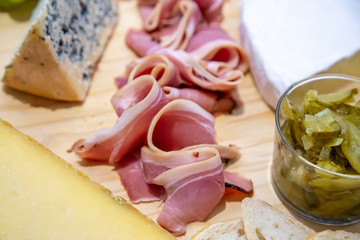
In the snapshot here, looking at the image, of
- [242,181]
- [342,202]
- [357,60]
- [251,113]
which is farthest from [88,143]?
[357,60]

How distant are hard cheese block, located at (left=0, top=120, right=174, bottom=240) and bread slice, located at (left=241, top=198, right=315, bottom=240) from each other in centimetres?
29

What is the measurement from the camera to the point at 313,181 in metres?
1.52

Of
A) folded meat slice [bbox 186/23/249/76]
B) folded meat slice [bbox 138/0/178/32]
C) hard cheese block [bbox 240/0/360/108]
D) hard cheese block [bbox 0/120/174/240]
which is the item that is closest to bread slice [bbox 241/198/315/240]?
hard cheese block [bbox 0/120/174/240]

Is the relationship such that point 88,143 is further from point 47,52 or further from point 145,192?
point 47,52

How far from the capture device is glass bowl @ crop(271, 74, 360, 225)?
4.90 ft

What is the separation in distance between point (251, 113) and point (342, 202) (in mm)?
673

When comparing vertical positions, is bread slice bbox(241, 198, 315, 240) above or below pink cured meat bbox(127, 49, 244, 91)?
below

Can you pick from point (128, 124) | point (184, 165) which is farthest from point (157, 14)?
point (184, 165)

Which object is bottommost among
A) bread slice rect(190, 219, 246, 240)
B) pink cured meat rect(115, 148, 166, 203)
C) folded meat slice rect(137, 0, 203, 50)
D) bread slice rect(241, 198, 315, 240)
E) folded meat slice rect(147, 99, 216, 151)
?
pink cured meat rect(115, 148, 166, 203)

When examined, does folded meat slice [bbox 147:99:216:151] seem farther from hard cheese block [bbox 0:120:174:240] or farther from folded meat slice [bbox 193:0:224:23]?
folded meat slice [bbox 193:0:224:23]

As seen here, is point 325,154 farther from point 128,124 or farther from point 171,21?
point 171,21

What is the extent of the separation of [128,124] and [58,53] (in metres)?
0.53

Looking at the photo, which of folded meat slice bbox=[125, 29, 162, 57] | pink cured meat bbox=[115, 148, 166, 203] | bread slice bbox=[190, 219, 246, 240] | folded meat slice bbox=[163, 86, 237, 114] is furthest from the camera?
folded meat slice bbox=[125, 29, 162, 57]

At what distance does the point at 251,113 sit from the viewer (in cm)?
209
